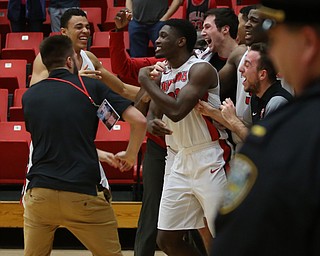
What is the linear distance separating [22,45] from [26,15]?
58cm

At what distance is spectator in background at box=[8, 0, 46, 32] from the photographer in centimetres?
940

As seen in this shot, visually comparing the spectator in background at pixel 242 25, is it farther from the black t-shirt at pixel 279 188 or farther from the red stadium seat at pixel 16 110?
the black t-shirt at pixel 279 188

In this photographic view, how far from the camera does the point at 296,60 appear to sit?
1.35 m

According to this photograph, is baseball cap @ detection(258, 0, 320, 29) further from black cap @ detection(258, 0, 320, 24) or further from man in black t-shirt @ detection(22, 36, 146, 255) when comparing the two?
man in black t-shirt @ detection(22, 36, 146, 255)

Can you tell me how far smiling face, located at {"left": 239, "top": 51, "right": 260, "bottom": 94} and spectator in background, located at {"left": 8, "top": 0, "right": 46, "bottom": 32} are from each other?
5663 mm

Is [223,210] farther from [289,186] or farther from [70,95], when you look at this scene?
[70,95]

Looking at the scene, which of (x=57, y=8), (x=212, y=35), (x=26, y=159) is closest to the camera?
(x=212, y=35)

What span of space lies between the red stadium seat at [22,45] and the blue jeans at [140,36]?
1294mm

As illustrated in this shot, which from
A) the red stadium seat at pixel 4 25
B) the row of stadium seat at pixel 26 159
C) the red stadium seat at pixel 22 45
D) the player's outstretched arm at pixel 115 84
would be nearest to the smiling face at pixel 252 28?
the player's outstretched arm at pixel 115 84

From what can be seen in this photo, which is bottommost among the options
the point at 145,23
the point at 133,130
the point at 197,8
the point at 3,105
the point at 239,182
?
the point at 3,105

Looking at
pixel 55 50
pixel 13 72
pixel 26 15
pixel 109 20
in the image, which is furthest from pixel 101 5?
pixel 55 50

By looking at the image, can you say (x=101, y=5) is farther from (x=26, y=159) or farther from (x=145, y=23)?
(x=26, y=159)

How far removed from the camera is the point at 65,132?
3908mm

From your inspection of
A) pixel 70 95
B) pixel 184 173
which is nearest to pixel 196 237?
pixel 184 173
